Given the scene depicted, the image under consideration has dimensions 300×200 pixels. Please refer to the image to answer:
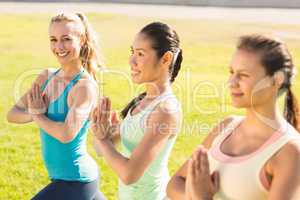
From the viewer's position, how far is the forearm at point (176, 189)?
8.23 feet

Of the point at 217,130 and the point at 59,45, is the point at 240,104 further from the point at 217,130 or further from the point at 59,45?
the point at 59,45

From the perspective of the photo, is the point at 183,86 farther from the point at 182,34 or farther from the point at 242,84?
the point at 242,84

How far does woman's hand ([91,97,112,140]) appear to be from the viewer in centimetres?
283

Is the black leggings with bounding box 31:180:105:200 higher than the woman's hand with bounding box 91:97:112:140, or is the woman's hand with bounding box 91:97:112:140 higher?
the woman's hand with bounding box 91:97:112:140

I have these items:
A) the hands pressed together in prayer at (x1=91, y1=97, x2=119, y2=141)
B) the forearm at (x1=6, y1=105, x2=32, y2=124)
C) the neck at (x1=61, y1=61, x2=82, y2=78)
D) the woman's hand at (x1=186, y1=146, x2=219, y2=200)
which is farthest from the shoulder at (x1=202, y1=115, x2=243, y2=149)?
the forearm at (x1=6, y1=105, x2=32, y2=124)

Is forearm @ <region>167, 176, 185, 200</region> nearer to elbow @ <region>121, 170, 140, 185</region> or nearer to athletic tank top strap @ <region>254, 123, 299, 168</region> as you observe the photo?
elbow @ <region>121, 170, 140, 185</region>

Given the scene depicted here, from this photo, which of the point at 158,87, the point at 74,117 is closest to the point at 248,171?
the point at 158,87

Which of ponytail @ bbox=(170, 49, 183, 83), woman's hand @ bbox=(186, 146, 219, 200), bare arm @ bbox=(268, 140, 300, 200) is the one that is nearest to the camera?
bare arm @ bbox=(268, 140, 300, 200)

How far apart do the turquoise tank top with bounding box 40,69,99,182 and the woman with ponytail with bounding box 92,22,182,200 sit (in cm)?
49

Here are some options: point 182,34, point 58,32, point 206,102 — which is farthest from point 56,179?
point 182,34

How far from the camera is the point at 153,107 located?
3.02 metres

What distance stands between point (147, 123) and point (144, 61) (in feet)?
0.99

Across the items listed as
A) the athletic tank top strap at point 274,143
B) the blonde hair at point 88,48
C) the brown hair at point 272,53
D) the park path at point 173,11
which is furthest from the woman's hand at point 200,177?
the park path at point 173,11

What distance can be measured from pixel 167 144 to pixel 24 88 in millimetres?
6445
